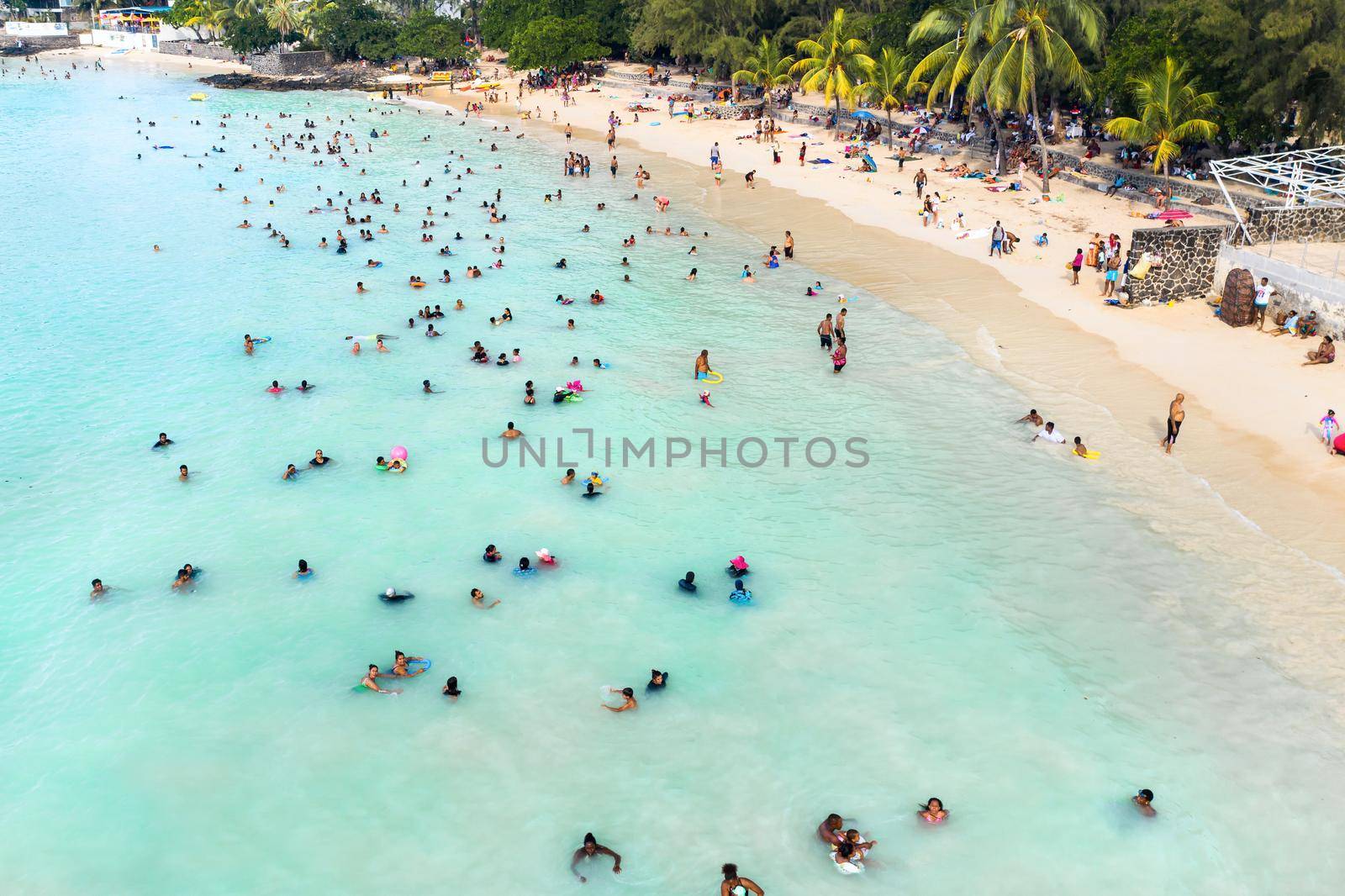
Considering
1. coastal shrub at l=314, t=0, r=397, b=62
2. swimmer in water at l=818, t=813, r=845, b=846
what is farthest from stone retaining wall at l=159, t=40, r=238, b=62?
swimmer in water at l=818, t=813, r=845, b=846

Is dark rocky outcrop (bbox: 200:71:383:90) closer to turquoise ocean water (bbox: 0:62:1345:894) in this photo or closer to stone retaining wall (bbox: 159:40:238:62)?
stone retaining wall (bbox: 159:40:238:62)

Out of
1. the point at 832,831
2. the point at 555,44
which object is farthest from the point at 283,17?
the point at 832,831

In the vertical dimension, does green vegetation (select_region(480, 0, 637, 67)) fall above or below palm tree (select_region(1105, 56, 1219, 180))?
above

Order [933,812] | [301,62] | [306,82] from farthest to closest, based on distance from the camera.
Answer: [301,62], [306,82], [933,812]

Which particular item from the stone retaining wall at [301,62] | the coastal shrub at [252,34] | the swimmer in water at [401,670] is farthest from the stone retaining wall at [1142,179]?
the coastal shrub at [252,34]

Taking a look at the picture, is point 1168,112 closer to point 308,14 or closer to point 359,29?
point 359,29

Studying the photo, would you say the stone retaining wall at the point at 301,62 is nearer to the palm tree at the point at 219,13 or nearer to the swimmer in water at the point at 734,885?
the palm tree at the point at 219,13
